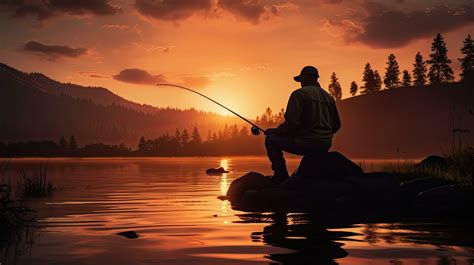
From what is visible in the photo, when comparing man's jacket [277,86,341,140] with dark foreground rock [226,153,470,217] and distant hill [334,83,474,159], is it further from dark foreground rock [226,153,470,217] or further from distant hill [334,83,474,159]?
distant hill [334,83,474,159]

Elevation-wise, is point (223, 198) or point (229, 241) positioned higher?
point (223, 198)

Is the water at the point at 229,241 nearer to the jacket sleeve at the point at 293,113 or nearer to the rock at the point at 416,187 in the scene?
the jacket sleeve at the point at 293,113

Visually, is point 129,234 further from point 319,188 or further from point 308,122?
point 308,122

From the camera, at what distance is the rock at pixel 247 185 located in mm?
13816

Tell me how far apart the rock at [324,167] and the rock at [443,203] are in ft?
7.18

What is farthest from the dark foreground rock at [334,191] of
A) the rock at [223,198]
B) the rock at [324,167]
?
the rock at [223,198]

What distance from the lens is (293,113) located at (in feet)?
40.0

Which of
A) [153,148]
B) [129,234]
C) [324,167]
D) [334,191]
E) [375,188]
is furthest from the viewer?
[153,148]

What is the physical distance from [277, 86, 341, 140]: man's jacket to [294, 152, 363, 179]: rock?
0.46 metres

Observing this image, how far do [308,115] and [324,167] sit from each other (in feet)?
4.03

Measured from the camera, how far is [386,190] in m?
12.1

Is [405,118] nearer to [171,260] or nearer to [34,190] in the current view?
[34,190]

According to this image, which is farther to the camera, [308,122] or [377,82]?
[377,82]

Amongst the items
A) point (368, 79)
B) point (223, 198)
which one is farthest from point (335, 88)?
point (223, 198)
